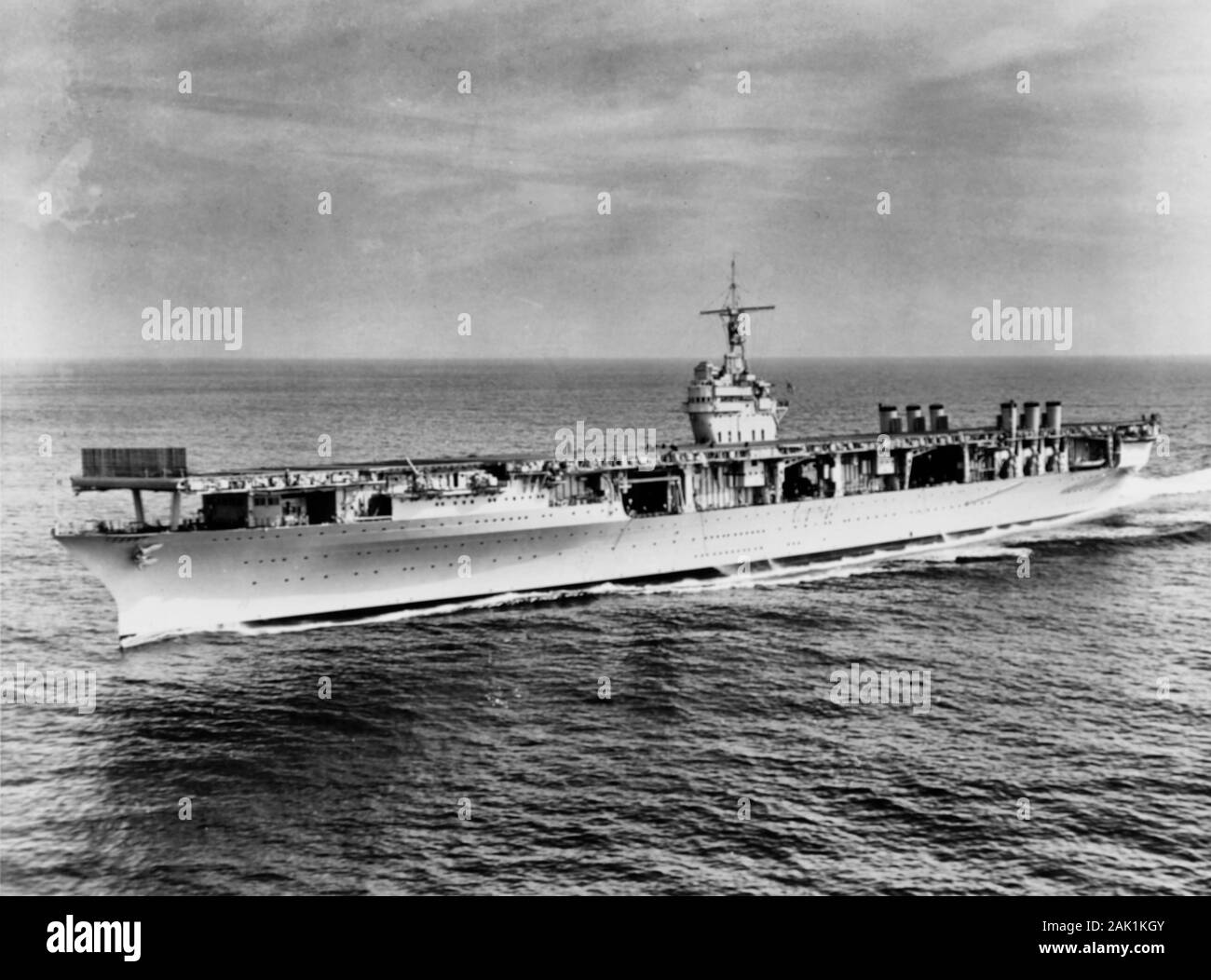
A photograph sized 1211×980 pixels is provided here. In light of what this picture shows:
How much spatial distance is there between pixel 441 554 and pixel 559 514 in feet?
12.3

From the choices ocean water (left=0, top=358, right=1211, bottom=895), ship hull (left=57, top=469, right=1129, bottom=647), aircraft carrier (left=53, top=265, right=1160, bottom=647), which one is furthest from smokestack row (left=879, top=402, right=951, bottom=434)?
ocean water (left=0, top=358, right=1211, bottom=895)

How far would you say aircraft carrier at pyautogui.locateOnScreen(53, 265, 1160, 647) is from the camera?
27.2 meters

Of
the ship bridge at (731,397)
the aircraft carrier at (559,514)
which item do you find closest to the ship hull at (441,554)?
the aircraft carrier at (559,514)

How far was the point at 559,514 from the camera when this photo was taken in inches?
1232

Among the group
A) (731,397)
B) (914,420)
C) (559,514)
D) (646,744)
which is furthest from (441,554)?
(914,420)

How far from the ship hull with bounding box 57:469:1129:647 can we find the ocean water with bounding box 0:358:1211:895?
895mm

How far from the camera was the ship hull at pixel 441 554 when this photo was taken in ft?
87.7

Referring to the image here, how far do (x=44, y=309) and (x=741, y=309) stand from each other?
1595 inches

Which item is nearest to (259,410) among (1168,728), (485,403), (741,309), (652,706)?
(485,403)

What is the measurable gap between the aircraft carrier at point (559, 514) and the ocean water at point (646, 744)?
1157mm

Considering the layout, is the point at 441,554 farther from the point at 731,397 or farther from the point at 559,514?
the point at 731,397

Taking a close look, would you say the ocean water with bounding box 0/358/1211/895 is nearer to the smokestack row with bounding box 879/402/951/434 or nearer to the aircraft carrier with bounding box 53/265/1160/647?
the aircraft carrier with bounding box 53/265/1160/647

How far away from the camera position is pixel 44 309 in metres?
Result: 58.1

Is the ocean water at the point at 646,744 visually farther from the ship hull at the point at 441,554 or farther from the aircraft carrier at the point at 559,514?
the aircraft carrier at the point at 559,514
